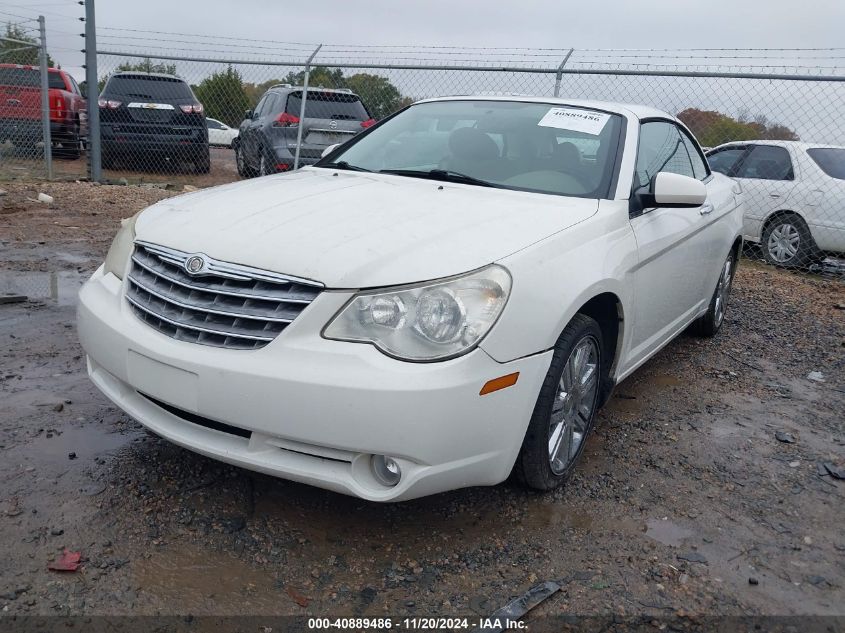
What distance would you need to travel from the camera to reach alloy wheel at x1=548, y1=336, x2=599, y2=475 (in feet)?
9.53

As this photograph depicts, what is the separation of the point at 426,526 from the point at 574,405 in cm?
77

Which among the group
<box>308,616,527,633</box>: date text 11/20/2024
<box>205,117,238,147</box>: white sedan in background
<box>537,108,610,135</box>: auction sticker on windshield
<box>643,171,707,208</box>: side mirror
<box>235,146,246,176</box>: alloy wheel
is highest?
<box>537,108,610,135</box>: auction sticker on windshield

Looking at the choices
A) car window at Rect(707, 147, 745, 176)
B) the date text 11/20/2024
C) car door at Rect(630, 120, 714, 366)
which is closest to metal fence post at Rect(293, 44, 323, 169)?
car window at Rect(707, 147, 745, 176)

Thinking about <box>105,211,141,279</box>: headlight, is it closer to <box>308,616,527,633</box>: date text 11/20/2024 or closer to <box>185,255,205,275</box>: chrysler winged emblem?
<box>185,255,205,275</box>: chrysler winged emblem

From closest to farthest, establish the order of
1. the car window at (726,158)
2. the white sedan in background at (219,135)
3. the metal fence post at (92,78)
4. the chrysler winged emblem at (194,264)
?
the chrysler winged emblem at (194,264) < the car window at (726,158) < the metal fence post at (92,78) < the white sedan in background at (219,135)

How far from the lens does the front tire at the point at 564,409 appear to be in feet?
8.95

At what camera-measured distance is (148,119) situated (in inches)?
456

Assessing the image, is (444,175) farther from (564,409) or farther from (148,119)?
(148,119)

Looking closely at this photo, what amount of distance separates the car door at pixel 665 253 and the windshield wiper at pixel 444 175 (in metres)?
0.69

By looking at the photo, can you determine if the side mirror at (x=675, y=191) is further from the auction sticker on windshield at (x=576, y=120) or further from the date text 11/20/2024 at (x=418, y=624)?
the date text 11/20/2024 at (x=418, y=624)

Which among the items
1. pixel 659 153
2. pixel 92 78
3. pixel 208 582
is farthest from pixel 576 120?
pixel 92 78

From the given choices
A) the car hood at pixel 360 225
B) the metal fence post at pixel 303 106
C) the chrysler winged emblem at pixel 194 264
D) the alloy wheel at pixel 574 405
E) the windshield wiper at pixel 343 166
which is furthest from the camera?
the metal fence post at pixel 303 106

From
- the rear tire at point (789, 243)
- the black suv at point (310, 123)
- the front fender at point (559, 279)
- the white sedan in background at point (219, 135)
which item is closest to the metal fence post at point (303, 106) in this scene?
the black suv at point (310, 123)

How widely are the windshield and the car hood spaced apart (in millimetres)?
176
